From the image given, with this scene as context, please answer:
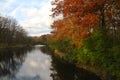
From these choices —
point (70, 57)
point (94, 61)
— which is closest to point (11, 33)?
point (70, 57)

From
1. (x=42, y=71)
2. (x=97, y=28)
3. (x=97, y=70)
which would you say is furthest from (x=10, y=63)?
(x=97, y=28)

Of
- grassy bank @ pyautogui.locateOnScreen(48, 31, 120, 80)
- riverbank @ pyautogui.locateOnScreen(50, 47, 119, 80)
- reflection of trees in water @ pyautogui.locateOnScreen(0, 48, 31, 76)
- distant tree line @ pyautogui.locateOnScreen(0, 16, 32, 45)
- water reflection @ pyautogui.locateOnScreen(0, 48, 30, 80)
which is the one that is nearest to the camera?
grassy bank @ pyautogui.locateOnScreen(48, 31, 120, 80)

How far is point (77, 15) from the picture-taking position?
933 inches

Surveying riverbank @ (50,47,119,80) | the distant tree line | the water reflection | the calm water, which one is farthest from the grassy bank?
the distant tree line

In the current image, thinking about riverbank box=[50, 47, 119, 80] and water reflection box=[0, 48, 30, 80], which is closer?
riverbank box=[50, 47, 119, 80]

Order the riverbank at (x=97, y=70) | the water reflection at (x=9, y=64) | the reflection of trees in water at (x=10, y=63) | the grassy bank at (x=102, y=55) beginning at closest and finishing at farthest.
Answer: the grassy bank at (x=102, y=55) < the riverbank at (x=97, y=70) < the water reflection at (x=9, y=64) < the reflection of trees in water at (x=10, y=63)

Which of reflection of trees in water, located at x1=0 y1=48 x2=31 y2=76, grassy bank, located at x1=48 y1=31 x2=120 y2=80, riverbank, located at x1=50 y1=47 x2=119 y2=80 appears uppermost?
grassy bank, located at x1=48 y1=31 x2=120 y2=80

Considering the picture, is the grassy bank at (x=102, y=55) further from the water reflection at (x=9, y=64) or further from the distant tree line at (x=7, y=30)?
the distant tree line at (x=7, y=30)

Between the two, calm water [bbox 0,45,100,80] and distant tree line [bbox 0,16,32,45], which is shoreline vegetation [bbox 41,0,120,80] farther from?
distant tree line [bbox 0,16,32,45]

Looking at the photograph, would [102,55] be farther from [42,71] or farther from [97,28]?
[42,71]

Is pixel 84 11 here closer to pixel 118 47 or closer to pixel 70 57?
pixel 118 47

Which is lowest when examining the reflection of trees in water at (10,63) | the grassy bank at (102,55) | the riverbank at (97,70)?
the reflection of trees in water at (10,63)

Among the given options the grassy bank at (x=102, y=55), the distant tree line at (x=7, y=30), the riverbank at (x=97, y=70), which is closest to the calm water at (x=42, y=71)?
the riverbank at (x=97, y=70)

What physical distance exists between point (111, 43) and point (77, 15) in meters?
5.12
